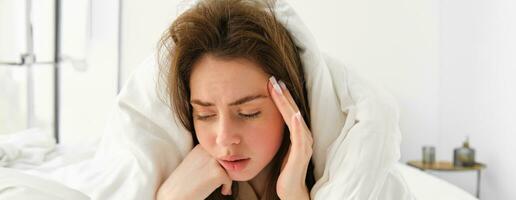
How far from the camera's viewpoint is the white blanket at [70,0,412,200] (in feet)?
4.13

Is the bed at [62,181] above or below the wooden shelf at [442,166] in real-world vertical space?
above

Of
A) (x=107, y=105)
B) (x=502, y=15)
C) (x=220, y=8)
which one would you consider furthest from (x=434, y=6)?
(x=220, y=8)

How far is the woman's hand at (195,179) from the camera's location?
1.31 meters

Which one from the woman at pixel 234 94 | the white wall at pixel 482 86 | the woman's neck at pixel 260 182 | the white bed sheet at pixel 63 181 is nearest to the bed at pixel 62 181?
the white bed sheet at pixel 63 181

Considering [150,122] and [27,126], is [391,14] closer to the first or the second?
[27,126]

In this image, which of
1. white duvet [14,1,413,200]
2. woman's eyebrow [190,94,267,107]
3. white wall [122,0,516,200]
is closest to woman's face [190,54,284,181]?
woman's eyebrow [190,94,267,107]

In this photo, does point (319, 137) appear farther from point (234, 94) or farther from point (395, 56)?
point (395, 56)

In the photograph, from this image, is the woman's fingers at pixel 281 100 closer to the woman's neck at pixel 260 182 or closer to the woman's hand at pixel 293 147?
the woman's hand at pixel 293 147

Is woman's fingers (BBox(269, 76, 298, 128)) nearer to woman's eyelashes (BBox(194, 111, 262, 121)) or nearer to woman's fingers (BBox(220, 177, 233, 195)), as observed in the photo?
woman's eyelashes (BBox(194, 111, 262, 121))

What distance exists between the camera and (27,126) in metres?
3.27

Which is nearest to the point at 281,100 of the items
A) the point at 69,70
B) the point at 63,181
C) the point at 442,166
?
the point at 63,181

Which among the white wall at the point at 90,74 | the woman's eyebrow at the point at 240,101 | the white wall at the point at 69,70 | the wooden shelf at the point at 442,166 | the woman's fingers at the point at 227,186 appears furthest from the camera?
the white wall at the point at 90,74

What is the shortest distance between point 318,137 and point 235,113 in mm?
205

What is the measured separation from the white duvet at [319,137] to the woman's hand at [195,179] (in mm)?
35
